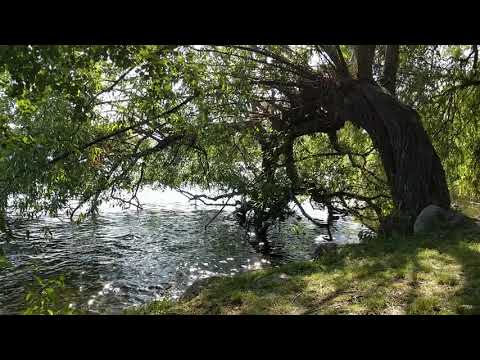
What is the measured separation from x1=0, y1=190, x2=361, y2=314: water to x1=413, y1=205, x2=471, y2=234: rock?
521 centimetres

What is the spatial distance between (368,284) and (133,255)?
12935mm

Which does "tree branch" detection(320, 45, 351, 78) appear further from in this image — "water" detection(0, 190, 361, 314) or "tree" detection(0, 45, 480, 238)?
"water" detection(0, 190, 361, 314)

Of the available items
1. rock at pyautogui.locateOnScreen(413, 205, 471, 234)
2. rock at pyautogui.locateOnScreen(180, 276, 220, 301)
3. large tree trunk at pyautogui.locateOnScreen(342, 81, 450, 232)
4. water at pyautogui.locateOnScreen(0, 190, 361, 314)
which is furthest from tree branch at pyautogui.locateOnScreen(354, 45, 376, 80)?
rock at pyautogui.locateOnScreen(180, 276, 220, 301)

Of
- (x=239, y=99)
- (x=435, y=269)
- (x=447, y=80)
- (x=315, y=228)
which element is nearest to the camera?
(x=435, y=269)

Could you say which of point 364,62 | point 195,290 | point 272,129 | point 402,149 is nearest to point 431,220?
point 402,149

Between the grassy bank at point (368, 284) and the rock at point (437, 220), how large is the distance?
0.58m

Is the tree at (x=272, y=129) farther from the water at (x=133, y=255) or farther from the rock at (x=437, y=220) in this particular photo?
the water at (x=133, y=255)

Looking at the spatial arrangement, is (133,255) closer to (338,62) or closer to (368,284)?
(338,62)

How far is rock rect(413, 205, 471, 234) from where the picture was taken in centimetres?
1081
